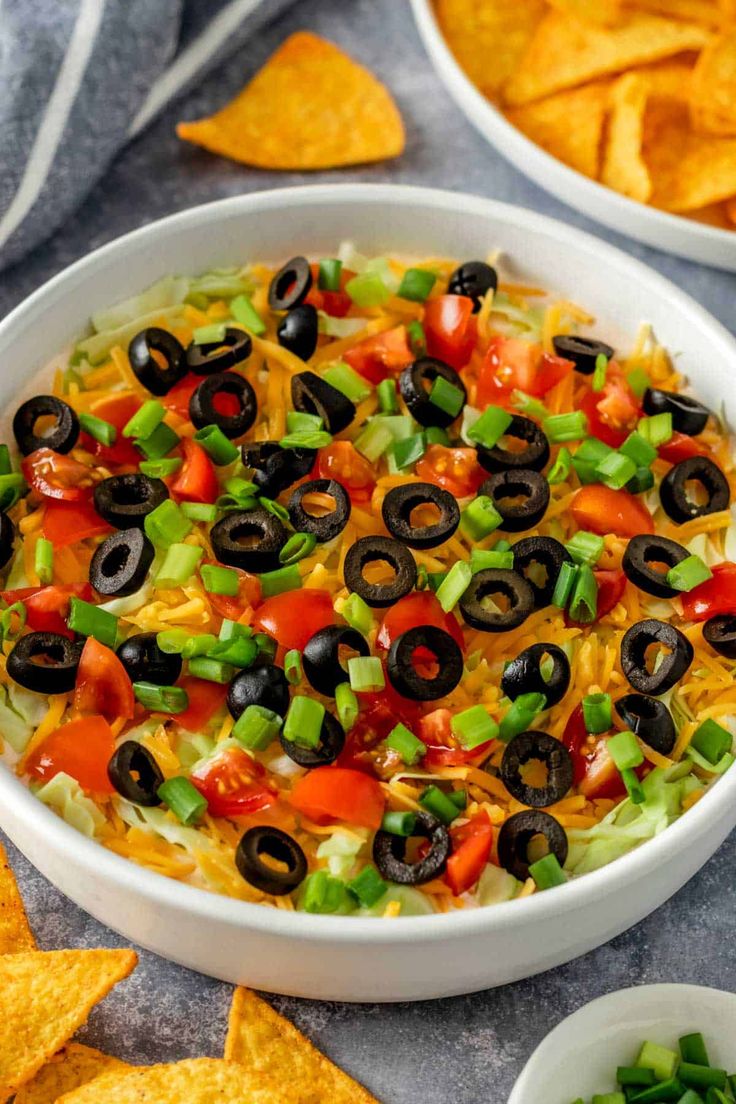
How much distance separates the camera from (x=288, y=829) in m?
2.87

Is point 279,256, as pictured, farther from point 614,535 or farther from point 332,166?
point 614,535

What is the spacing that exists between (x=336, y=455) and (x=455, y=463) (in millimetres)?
308

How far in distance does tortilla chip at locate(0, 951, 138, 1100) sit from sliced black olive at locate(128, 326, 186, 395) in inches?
58.8

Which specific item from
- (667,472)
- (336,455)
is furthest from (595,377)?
(336,455)

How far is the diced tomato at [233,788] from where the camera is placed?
9.38 feet

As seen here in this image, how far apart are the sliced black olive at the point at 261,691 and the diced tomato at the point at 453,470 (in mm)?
731

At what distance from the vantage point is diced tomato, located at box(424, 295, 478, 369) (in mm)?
3645

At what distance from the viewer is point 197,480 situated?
332 cm

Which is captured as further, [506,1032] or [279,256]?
[279,256]

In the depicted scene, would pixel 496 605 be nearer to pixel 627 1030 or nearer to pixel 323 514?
pixel 323 514

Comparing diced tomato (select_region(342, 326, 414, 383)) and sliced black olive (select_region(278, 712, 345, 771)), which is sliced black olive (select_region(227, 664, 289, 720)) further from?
diced tomato (select_region(342, 326, 414, 383))

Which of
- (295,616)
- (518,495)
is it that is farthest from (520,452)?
(295,616)

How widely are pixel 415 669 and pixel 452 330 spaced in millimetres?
1108

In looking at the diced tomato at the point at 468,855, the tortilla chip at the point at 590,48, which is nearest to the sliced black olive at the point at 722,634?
the diced tomato at the point at 468,855
